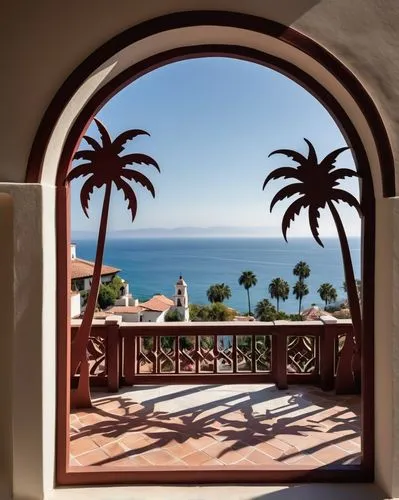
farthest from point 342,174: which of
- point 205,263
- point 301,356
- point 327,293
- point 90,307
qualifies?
point 205,263

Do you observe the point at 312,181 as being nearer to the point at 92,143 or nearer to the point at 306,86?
the point at 306,86

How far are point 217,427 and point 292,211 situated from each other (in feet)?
6.31

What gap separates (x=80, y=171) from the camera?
9.56ft

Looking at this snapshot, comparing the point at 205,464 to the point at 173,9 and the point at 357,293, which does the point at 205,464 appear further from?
the point at 173,9

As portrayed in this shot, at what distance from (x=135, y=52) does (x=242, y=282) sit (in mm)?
29570

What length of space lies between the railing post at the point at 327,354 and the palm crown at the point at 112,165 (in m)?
2.44

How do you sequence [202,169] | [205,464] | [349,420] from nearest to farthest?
[205,464], [349,420], [202,169]

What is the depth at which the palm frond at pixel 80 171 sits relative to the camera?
9.13 feet

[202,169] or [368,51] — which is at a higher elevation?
[202,169]

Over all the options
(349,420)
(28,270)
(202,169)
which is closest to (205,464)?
(349,420)

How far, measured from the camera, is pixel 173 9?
98.8 inches

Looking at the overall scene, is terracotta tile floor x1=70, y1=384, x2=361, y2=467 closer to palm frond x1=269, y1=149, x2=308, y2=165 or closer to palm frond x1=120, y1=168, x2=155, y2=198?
palm frond x1=120, y1=168, x2=155, y2=198

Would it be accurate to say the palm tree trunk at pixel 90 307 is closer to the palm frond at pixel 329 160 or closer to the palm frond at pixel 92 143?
the palm frond at pixel 92 143

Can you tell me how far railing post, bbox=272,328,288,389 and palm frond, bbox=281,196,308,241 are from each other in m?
1.85
